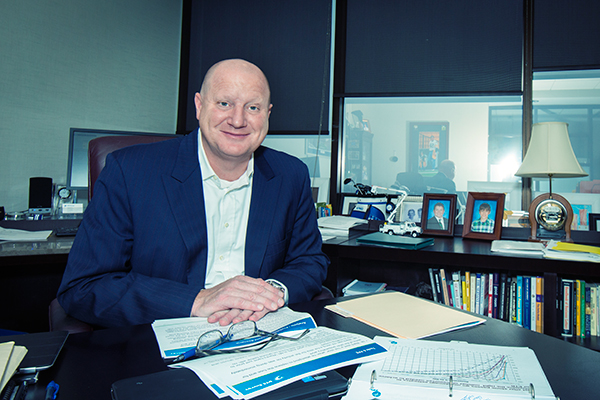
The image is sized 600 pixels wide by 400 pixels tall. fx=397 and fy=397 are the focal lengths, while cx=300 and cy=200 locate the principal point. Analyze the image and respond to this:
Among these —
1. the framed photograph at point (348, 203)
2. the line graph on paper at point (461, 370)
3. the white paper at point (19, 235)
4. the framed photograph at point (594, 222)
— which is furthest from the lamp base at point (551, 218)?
the white paper at point (19, 235)

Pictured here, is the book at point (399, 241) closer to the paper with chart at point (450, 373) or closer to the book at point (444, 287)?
the book at point (444, 287)

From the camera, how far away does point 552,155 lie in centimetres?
208

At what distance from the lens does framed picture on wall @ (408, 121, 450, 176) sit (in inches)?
107

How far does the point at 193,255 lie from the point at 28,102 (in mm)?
1861

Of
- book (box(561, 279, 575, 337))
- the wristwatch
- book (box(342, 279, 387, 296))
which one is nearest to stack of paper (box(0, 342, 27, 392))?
the wristwatch

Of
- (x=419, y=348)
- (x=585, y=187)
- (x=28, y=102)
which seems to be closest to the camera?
(x=419, y=348)

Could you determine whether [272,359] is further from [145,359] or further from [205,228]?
[205,228]

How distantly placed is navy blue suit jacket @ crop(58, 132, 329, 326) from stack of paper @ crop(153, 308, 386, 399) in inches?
8.0

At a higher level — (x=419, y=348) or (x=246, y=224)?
(x=246, y=224)

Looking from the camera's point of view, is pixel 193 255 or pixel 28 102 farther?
pixel 28 102

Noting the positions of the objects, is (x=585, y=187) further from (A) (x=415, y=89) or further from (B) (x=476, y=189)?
(A) (x=415, y=89)

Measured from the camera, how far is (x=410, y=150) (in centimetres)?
278

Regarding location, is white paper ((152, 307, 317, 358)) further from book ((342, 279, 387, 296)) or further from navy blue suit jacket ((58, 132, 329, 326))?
book ((342, 279, 387, 296))

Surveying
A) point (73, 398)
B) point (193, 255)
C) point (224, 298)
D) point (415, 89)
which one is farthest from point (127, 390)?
point (415, 89)
